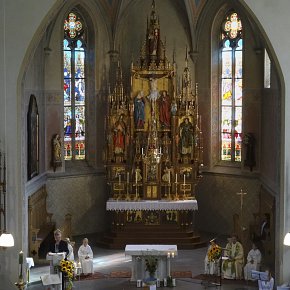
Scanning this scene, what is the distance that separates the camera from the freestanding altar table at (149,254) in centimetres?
2359

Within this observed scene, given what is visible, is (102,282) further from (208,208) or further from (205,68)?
(205,68)

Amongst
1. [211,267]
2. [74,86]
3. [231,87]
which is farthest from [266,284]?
[74,86]

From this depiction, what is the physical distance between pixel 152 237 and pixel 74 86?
666 cm

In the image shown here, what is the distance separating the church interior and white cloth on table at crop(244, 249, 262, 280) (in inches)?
59.1

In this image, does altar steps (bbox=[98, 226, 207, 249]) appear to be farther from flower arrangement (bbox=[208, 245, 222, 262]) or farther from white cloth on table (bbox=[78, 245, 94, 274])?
flower arrangement (bbox=[208, 245, 222, 262])

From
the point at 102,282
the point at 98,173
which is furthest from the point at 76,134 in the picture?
the point at 102,282

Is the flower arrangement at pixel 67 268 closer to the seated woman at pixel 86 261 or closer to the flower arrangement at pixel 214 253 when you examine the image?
the seated woman at pixel 86 261

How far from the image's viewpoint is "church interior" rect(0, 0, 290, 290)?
1116 inches

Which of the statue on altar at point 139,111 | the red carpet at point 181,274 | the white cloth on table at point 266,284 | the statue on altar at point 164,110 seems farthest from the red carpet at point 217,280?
the statue on altar at point 139,111

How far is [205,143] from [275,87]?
228 inches

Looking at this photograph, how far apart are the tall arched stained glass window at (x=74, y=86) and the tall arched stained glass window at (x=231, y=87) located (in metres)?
5.44

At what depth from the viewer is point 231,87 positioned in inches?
1217

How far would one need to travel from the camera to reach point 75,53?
101ft

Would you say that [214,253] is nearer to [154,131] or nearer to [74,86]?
[154,131]
